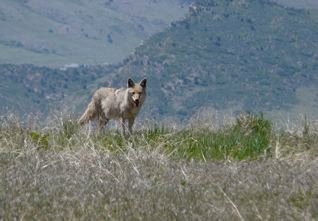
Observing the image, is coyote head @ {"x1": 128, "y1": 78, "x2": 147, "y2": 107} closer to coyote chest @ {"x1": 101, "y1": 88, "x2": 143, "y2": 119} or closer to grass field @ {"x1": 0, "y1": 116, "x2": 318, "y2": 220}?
coyote chest @ {"x1": 101, "y1": 88, "x2": 143, "y2": 119}

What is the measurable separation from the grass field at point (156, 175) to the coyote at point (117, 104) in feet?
10.1

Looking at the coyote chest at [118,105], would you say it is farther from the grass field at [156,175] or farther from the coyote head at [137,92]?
the grass field at [156,175]

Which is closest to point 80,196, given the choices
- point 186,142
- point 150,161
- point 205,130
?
point 150,161

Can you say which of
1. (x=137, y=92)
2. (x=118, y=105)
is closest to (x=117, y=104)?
(x=118, y=105)

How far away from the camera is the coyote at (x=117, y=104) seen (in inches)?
642

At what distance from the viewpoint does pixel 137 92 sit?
53.8 feet

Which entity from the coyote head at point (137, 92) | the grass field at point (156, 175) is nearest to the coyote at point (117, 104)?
the coyote head at point (137, 92)

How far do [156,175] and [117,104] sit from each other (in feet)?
26.0

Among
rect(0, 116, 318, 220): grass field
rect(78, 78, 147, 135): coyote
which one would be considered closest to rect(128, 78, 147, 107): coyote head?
rect(78, 78, 147, 135): coyote

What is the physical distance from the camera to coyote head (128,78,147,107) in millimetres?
16250

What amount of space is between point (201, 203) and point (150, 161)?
7.42ft

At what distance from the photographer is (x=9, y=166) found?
30.4ft

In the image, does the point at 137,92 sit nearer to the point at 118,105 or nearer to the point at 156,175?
the point at 118,105

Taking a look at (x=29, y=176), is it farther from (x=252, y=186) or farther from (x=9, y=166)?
(x=252, y=186)
